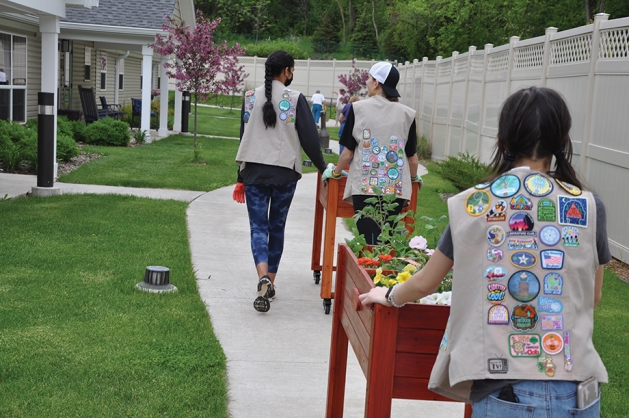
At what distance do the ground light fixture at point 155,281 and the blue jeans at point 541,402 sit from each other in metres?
4.54

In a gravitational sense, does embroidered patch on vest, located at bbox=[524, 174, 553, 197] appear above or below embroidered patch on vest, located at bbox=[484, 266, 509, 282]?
above

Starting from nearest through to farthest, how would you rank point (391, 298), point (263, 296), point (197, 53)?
point (391, 298) < point (263, 296) < point (197, 53)

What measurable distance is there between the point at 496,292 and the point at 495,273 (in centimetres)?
5

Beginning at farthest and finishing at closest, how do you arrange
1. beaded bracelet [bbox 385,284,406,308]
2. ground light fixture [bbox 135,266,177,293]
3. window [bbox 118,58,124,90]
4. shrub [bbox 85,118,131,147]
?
window [bbox 118,58,124,90] < shrub [bbox 85,118,131,147] < ground light fixture [bbox 135,266,177,293] < beaded bracelet [bbox 385,284,406,308]

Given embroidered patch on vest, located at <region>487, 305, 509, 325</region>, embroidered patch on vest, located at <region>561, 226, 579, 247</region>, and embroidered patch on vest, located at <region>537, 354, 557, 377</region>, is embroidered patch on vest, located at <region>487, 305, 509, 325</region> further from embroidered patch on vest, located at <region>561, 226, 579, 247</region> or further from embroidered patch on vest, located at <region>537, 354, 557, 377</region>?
embroidered patch on vest, located at <region>561, 226, 579, 247</region>

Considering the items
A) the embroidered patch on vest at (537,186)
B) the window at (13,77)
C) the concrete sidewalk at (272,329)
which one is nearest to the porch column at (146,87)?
the window at (13,77)

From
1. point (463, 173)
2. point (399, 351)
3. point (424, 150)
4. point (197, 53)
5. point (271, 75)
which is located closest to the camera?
point (399, 351)

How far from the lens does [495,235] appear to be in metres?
2.32

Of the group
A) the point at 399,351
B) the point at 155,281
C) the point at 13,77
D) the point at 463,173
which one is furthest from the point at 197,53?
the point at 399,351

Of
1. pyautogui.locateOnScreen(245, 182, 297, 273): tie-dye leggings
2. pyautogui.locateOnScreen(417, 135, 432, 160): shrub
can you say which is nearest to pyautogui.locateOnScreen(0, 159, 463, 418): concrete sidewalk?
pyautogui.locateOnScreen(245, 182, 297, 273): tie-dye leggings

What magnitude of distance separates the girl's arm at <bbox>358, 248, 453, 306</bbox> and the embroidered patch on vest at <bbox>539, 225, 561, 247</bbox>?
0.28m

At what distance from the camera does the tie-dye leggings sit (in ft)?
20.7

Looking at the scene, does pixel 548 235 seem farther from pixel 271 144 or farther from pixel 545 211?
pixel 271 144

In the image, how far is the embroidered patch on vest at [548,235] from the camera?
2316mm
